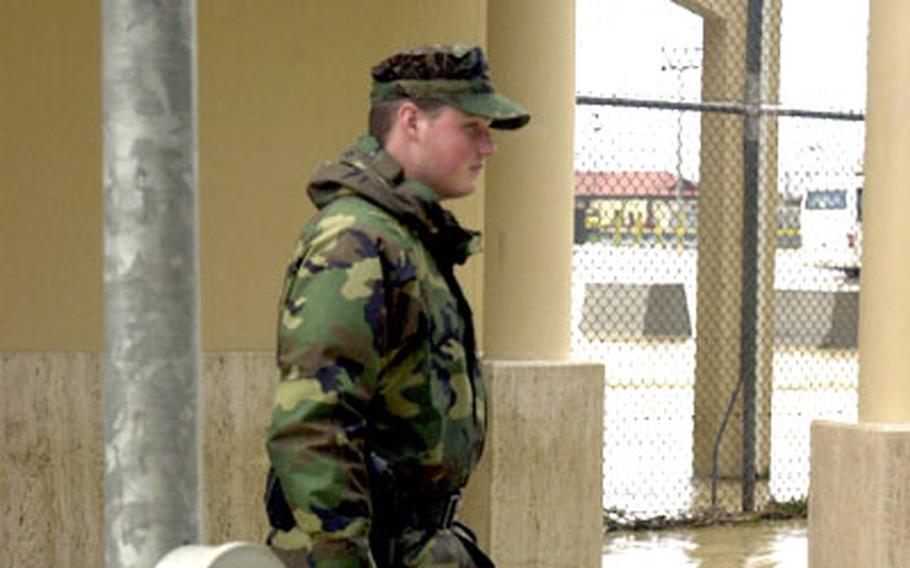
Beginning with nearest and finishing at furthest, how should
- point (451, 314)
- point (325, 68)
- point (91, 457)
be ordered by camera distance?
point (451, 314) → point (91, 457) → point (325, 68)

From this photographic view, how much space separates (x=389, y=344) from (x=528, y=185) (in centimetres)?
405

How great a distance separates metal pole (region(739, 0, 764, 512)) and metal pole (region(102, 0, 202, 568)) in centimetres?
860

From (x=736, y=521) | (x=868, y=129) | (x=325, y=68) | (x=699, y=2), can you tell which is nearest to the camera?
(x=325, y=68)

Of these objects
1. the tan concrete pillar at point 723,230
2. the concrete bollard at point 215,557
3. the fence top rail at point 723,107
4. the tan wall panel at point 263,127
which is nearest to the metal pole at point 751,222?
the fence top rail at point 723,107

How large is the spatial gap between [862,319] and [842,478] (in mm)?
672

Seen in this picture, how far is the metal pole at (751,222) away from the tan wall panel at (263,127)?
4189 millimetres

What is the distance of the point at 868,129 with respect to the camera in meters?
7.82

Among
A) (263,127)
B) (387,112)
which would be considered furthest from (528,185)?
(387,112)

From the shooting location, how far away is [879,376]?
7719 mm

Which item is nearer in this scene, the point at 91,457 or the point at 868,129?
the point at 91,457

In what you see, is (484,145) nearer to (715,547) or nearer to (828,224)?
(715,547)

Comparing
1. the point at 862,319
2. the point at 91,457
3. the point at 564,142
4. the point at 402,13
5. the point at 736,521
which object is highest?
the point at 402,13

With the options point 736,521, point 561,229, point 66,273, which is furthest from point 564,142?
point 736,521

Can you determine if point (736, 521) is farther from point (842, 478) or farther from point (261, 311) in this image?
point (261, 311)
